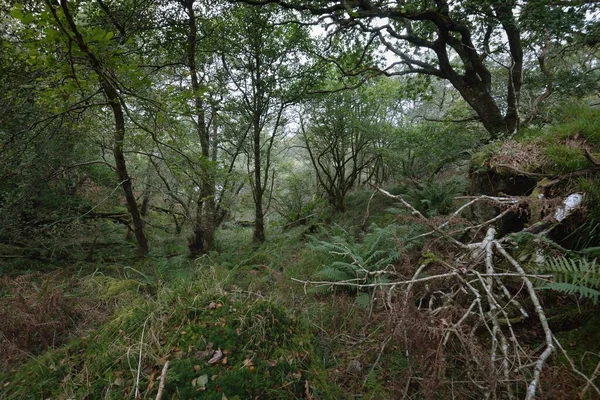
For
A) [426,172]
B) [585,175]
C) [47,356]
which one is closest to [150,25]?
[47,356]

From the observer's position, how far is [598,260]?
1.85 meters

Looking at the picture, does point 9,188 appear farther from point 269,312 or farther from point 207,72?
point 269,312

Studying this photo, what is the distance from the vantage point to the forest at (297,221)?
5.53 ft

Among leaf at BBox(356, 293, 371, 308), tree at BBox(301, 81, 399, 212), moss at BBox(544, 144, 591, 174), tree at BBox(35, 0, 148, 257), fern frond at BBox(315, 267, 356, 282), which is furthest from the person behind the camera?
tree at BBox(301, 81, 399, 212)

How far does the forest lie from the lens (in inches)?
66.4

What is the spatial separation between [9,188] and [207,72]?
543 centimetres

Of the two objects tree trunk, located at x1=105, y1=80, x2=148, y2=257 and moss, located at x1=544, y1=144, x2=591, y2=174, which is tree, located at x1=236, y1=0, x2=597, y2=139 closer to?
moss, located at x1=544, y1=144, x2=591, y2=174

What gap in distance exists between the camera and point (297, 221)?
A: 10.0m

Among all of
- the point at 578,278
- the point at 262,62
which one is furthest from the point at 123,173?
the point at 578,278

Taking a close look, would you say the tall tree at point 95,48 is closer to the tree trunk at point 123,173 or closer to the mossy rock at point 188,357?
the tree trunk at point 123,173

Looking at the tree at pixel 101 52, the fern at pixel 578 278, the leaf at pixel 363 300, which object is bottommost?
the leaf at pixel 363 300

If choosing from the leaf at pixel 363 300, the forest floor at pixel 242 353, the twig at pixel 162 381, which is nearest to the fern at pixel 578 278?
the forest floor at pixel 242 353

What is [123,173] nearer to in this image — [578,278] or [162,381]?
[162,381]

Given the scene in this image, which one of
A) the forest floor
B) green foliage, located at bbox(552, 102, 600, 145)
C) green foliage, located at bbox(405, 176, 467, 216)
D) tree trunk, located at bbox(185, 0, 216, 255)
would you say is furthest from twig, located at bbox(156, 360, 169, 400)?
tree trunk, located at bbox(185, 0, 216, 255)
